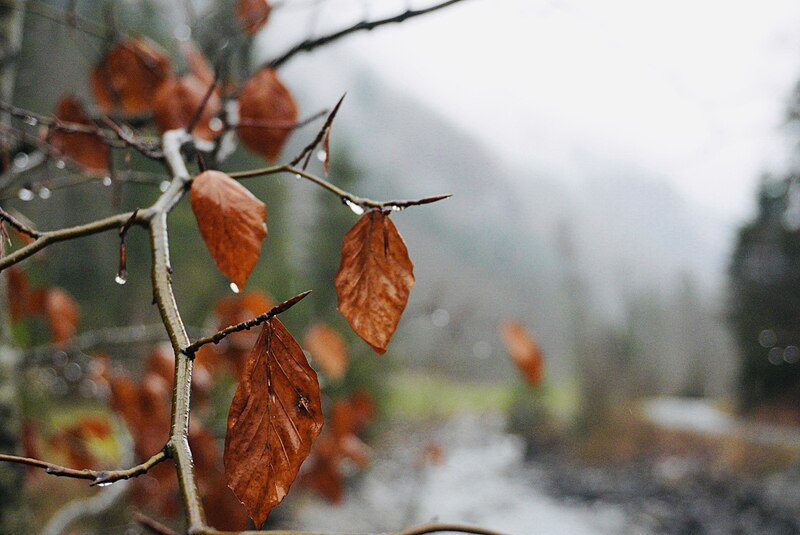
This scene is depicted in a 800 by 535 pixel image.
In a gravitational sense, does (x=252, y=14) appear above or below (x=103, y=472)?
above

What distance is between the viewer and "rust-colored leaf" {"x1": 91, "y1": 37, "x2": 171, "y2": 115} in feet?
2.62

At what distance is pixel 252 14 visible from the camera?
83 cm

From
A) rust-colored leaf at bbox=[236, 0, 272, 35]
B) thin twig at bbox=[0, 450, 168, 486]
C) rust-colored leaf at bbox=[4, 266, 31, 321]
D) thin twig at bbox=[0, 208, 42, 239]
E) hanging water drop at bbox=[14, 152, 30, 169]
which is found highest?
rust-colored leaf at bbox=[236, 0, 272, 35]

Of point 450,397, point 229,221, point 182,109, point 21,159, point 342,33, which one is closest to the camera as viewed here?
point 229,221

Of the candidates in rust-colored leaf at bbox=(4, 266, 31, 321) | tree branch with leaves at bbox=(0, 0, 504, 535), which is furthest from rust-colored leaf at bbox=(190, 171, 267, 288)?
rust-colored leaf at bbox=(4, 266, 31, 321)

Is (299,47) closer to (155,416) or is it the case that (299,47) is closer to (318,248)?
(155,416)

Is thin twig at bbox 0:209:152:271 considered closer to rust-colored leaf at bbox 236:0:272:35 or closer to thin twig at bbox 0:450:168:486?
thin twig at bbox 0:450:168:486

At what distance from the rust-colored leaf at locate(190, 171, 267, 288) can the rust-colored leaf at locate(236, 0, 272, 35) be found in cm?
52

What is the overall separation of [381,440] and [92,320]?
141 inches

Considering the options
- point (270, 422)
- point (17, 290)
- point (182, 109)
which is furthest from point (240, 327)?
point (17, 290)

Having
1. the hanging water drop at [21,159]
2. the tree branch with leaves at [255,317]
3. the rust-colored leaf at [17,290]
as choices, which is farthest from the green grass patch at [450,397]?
the tree branch with leaves at [255,317]

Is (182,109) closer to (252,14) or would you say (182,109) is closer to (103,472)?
(252,14)

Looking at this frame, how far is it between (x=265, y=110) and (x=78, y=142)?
0.36m

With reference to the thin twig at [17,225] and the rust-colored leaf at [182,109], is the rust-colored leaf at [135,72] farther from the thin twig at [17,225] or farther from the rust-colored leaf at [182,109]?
the thin twig at [17,225]
